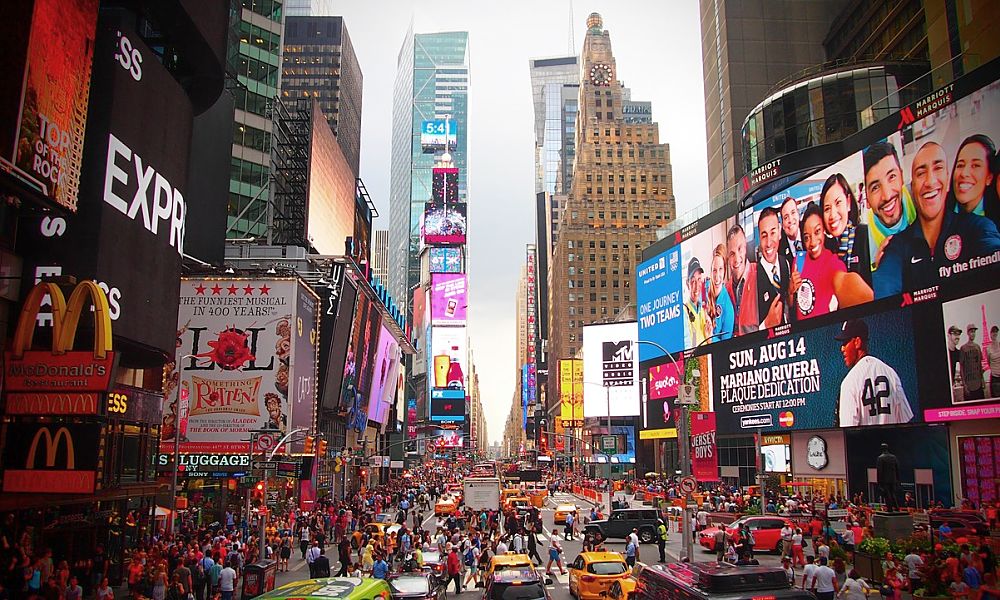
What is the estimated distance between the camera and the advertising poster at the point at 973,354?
36344 mm

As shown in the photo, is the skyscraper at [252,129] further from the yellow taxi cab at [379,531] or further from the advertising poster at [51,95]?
the advertising poster at [51,95]

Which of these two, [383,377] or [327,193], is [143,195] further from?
[383,377]

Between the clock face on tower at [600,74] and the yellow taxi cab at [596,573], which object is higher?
the clock face on tower at [600,74]

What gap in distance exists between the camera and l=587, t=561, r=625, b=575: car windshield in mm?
19703

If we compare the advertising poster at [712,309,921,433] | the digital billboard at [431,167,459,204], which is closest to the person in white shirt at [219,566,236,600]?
the advertising poster at [712,309,921,433]

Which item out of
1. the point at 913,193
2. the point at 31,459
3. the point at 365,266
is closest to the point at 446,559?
the point at 31,459

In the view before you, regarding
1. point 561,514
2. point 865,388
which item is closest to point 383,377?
point 561,514

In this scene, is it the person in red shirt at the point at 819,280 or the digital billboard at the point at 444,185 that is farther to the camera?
the digital billboard at the point at 444,185

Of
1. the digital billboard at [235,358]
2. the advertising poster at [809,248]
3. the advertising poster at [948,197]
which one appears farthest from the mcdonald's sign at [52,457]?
the advertising poster at [809,248]

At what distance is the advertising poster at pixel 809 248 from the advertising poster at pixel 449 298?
4041 inches

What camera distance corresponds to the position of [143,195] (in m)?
24.4

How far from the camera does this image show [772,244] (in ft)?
187

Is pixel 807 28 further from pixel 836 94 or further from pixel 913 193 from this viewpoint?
pixel 913 193

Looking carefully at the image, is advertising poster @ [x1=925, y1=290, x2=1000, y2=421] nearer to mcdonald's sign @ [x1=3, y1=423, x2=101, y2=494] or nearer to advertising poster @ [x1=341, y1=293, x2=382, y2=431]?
mcdonald's sign @ [x1=3, y1=423, x2=101, y2=494]
